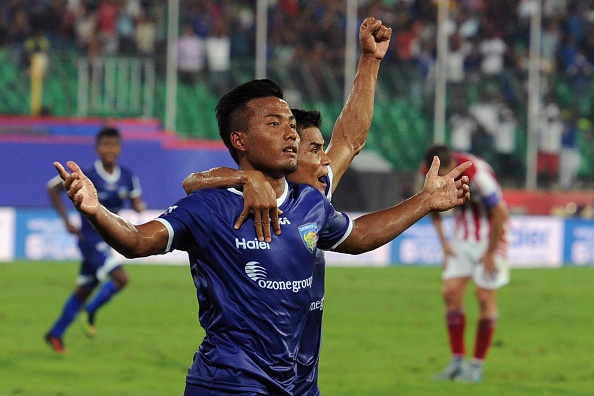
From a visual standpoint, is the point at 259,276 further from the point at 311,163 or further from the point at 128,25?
the point at 128,25

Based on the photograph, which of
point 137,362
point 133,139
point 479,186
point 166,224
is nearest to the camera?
point 166,224

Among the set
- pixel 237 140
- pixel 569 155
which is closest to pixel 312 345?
pixel 237 140

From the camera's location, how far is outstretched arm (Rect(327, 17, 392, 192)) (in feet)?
18.6

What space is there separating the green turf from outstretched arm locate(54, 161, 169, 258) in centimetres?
496

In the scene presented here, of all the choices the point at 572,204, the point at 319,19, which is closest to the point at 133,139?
the point at 319,19

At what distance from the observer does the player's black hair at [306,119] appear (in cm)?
559

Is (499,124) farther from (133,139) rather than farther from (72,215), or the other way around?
(72,215)

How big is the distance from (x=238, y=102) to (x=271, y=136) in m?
0.20

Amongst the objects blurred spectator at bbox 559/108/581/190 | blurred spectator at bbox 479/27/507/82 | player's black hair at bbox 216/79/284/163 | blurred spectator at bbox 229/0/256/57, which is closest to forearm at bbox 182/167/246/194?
player's black hair at bbox 216/79/284/163

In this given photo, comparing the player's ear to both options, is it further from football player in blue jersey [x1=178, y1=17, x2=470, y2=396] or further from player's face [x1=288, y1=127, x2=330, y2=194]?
player's face [x1=288, y1=127, x2=330, y2=194]

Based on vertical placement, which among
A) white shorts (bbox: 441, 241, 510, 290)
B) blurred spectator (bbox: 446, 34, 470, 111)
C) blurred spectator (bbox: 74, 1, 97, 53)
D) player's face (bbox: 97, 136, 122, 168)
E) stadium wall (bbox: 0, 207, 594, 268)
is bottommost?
stadium wall (bbox: 0, 207, 594, 268)

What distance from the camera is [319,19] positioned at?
24609mm

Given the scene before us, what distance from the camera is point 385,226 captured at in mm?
4543

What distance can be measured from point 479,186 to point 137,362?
3407 millimetres
